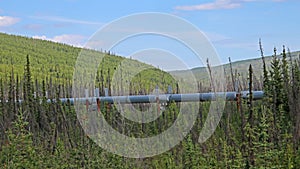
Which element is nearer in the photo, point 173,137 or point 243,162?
point 243,162

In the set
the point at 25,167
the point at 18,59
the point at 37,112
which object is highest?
the point at 18,59

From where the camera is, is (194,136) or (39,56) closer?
(194,136)

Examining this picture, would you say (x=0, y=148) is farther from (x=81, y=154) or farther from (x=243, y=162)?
(x=243, y=162)

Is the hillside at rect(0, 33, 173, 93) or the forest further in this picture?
the hillside at rect(0, 33, 173, 93)

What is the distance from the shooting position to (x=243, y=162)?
7.94 m

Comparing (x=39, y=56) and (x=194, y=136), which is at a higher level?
(x=39, y=56)

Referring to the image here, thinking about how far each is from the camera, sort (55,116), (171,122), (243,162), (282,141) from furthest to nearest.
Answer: (55,116), (171,122), (282,141), (243,162)

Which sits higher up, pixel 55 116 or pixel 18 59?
pixel 18 59

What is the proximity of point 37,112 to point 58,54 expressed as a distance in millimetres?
66495

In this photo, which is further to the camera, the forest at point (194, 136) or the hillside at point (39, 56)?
the hillside at point (39, 56)

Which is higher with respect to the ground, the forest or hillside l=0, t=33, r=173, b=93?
hillside l=0, t=33, r=173, b=93

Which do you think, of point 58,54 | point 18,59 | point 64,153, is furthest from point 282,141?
point 58,54

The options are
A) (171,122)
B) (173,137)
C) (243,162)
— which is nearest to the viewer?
(243,162)

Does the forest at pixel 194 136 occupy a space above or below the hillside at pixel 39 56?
below
